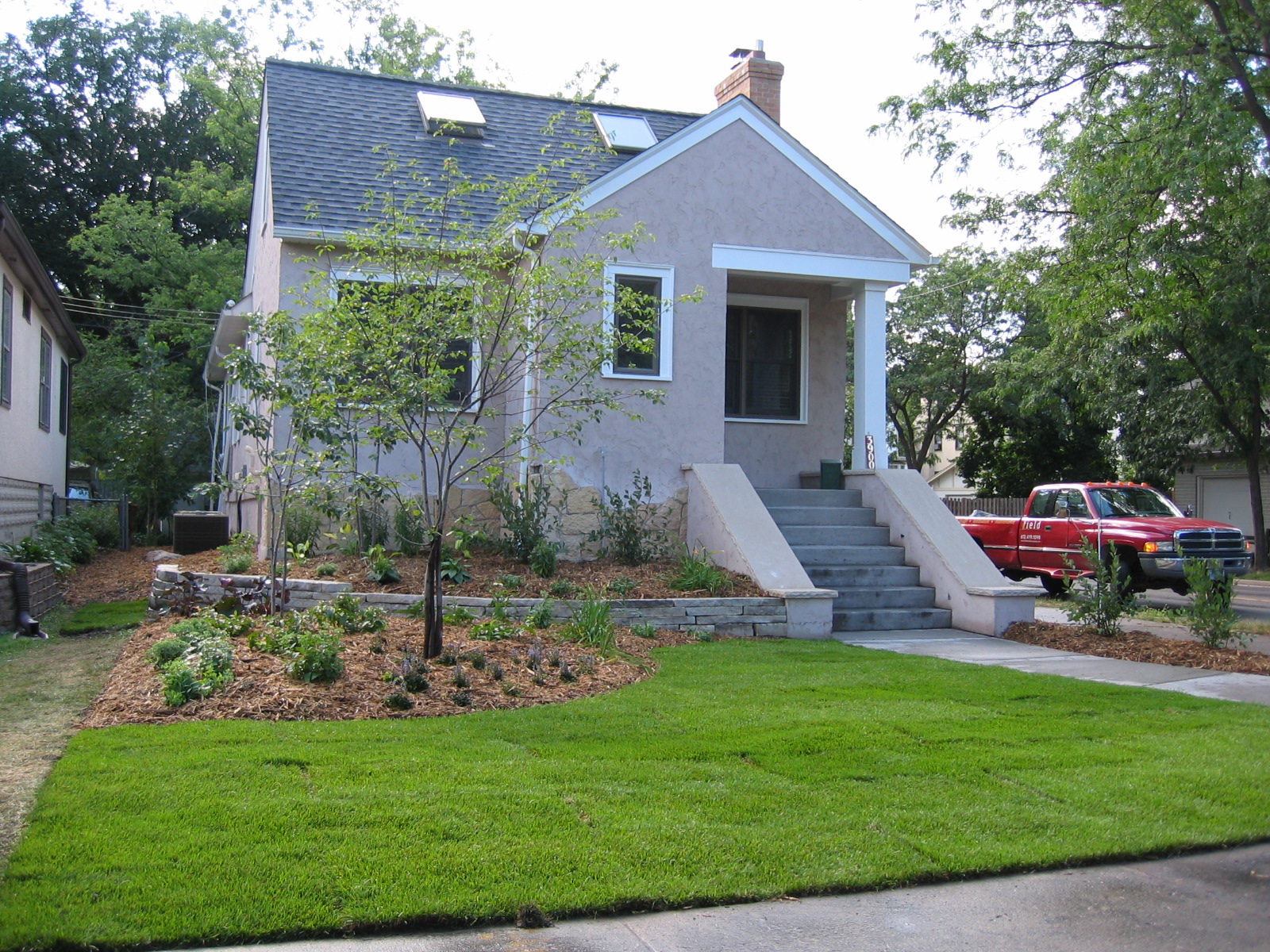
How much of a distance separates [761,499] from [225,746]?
28.2ft

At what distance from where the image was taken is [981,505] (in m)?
28.5

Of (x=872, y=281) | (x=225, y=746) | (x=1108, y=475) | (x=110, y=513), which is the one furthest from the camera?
(x=1108, y=475)

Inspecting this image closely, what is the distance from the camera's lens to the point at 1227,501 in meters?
36.1

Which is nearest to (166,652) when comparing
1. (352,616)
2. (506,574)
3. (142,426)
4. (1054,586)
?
(352,616)

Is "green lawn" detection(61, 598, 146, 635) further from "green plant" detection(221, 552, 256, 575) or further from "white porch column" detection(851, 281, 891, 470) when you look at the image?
"white porch column" detection(851, 281, 891, 470)

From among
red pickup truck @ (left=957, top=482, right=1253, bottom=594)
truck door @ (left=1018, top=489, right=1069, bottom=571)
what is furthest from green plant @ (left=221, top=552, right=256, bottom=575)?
truck door @ (left=1018, top=489, right=1069, bottom=571)

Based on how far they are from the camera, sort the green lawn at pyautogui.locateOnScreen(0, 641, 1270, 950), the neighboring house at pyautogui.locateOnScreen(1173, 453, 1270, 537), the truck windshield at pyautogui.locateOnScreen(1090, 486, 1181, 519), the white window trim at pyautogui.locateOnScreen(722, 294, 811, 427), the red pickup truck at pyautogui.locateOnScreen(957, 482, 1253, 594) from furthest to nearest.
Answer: the neighboring house at pyautogui.locateOnScreen(1173, 453, 1270, 537) < the truck windshield at pyautogui.locateOnScreen(1090, 486, 1181, 519) < the white window trim at pyautogui.locateOnScreen(722, 294, 811, 427) < the red pickup truck at pyautogui.locateOnScreen(957, 482, 1253, 594) < the green lawn at pyautogui.locateOnScreen(0, 641, 1270, 950)

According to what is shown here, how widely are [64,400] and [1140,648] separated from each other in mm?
19474

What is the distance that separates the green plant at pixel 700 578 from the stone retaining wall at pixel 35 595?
20.3 feet

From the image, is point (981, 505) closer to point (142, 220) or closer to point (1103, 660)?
point (1103, 660)

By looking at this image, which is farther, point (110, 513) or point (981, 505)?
point (981, 505)

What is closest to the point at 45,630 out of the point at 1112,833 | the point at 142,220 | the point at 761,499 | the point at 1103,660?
the point at 761,499

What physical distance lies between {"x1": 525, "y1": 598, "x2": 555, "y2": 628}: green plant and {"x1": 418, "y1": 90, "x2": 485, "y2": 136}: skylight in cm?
862

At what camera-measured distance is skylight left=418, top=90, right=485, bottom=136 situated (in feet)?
51.0
